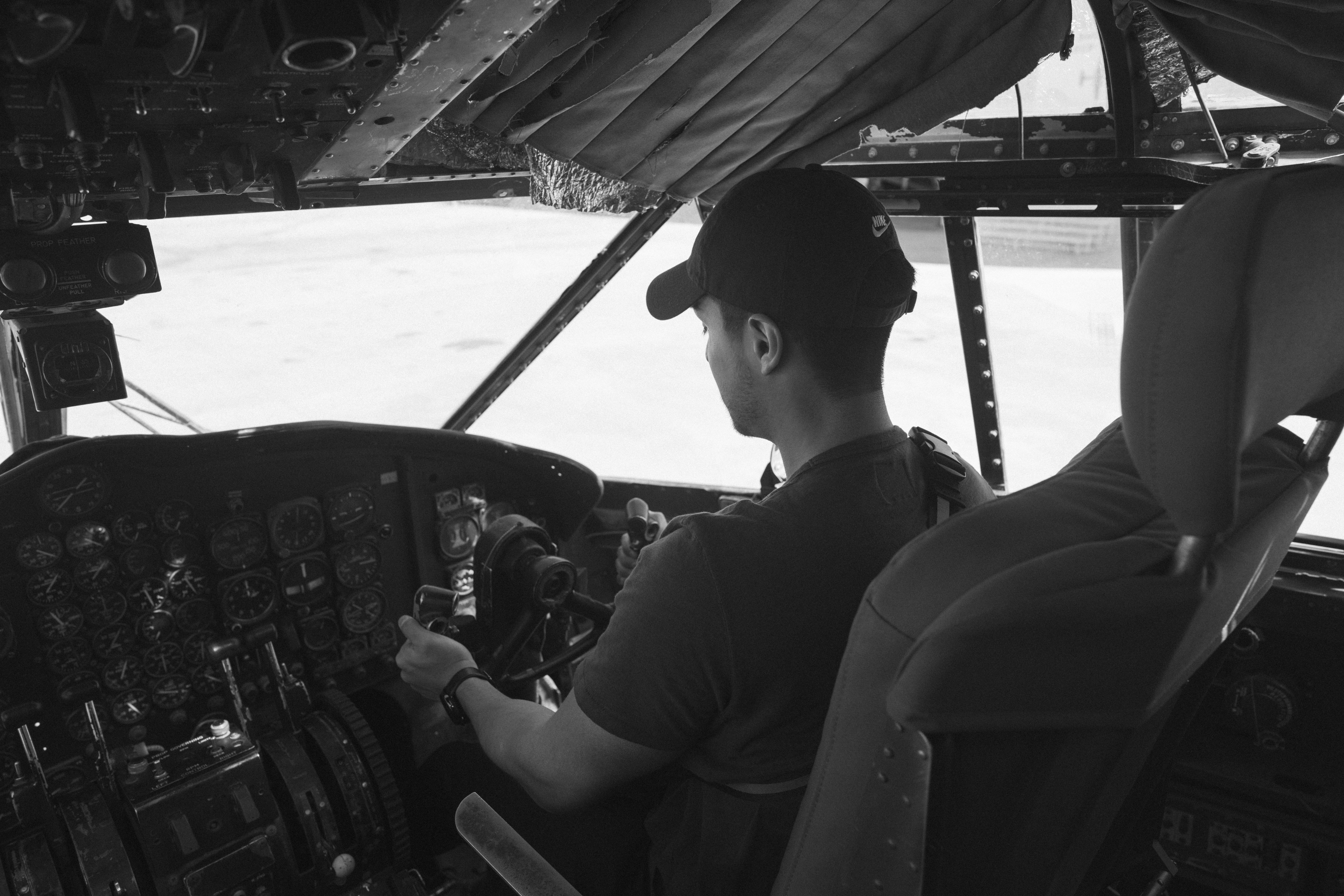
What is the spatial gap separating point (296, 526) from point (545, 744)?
1.48m

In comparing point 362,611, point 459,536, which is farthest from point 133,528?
point 459,536

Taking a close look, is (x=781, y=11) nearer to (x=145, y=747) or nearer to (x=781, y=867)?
(x=781, y=867)

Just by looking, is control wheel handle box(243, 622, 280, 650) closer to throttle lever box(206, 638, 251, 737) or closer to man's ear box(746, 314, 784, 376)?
throttle lever box(206, 638, 251, 737)

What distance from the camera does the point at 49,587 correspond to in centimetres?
228

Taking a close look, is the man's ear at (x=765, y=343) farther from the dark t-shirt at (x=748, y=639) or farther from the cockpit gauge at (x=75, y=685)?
the cockpit gauge at (x=75, y=685)

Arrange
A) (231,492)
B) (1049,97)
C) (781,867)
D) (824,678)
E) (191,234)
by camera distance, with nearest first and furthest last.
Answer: (781,867) → (824,678) → (1049,97) → (231,492) → (191,234)

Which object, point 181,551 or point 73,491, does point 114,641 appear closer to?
point 181,551

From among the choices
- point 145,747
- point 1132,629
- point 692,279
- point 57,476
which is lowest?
point 145,747

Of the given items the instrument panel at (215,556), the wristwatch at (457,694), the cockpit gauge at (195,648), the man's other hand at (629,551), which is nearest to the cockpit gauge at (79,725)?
the instrument panel at (215,556)

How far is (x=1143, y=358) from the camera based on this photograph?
2.60ft

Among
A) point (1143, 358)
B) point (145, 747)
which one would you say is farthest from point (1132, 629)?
point (145, 747)

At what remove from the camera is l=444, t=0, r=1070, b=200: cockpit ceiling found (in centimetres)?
174

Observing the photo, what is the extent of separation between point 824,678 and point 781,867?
281 millimetres

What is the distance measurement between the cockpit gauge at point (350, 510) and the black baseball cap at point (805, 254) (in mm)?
1537
